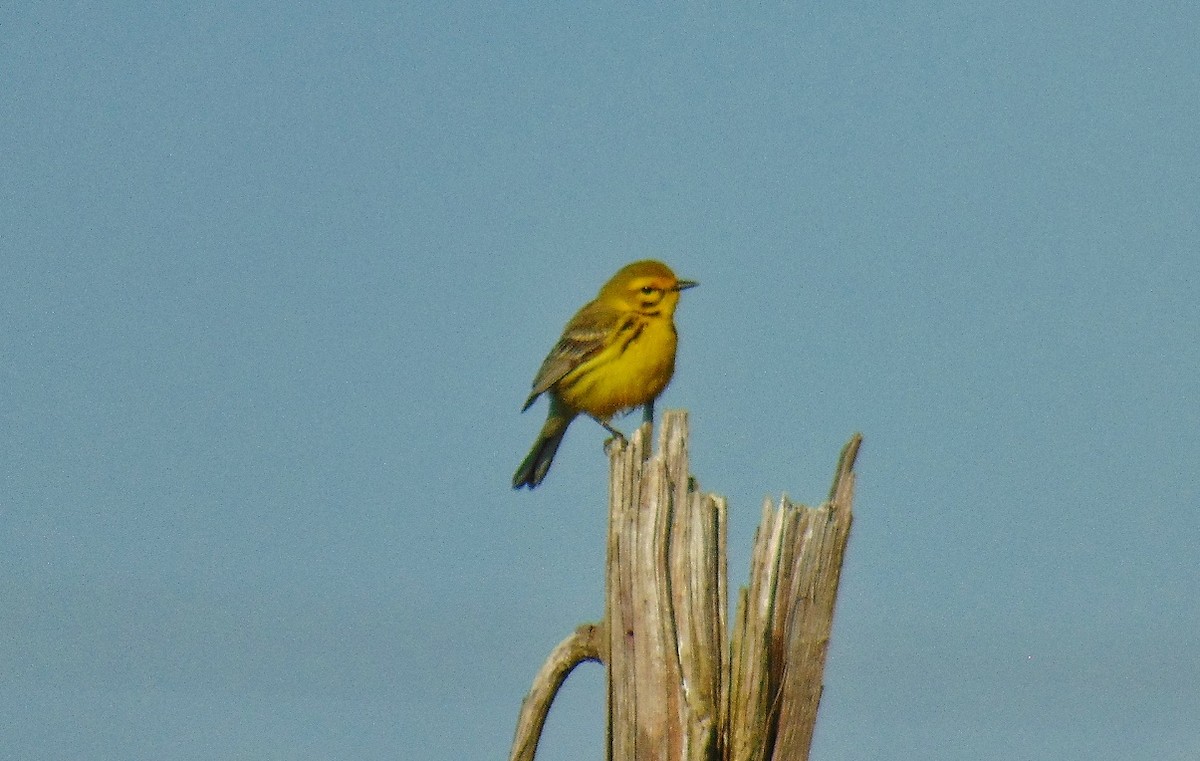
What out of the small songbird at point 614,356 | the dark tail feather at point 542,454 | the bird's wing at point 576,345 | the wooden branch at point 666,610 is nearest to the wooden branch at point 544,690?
the wooden branch at point 666,610

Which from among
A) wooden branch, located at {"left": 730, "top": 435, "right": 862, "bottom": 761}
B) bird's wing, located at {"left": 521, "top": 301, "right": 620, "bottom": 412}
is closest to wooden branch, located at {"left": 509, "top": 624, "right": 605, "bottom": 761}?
wooden branch, located at {"left": 730, "top": 435, "right": 862, "bottom": 761}

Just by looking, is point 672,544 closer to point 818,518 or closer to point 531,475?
point 818,518

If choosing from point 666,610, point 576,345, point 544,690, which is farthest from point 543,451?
point 666,610

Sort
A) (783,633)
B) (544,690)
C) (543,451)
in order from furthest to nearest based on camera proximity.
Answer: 1. (543,451)
2. (544,690)
3. (783,633)

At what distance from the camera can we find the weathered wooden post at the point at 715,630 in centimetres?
656

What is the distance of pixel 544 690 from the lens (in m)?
7.48

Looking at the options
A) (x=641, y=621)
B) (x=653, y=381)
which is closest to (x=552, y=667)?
(x=641, y=621)

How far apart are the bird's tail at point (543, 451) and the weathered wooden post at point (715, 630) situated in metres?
6.07

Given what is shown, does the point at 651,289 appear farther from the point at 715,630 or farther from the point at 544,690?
the point at 715,630

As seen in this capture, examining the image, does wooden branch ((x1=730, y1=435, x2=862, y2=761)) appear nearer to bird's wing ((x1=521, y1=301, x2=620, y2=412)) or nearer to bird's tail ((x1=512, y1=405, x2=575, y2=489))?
bird's wing ((x1=521, y1=301, x2=620, y2=412))

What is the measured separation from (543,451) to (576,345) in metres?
1.07

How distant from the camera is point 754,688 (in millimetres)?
6512

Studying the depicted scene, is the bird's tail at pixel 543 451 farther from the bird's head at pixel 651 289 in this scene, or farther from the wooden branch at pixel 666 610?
the wooden branch at pixel 666 610

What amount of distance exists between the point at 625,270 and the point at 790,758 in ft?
22.0
